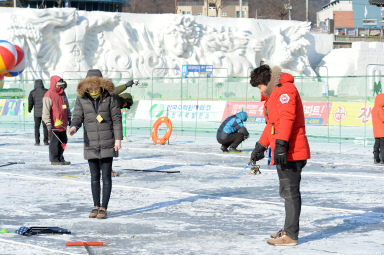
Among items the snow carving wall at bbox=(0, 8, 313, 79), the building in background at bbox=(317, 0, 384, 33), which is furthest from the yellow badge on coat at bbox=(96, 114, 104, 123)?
the building in background at bbox=(317, 0, 384, 33)

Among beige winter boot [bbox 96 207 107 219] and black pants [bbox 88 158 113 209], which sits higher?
black pants [bbox 88 158 113 209]

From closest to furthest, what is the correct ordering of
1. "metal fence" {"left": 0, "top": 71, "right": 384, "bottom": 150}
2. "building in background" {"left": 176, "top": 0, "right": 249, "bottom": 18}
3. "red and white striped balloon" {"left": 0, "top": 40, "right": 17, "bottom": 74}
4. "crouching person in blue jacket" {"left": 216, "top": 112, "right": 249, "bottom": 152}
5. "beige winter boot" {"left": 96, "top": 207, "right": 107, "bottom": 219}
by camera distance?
"beige winter boot" {"left": 96, "top": 207, "right": 107, "bottom": 219} < "crouching person in blue jacket" {"left": 216, "top": 112, "right": 249, "bottom": 152} < "red and white striped balloon" {"left": 0, "top": 40, "right": 17, "bottom": 74} < "metal fence" {"left": 0, "top": 71, "right": 384, "bottom": 150} < "building in background" {"left": 176, "top": 0, "right": 249, "bottom": 18}

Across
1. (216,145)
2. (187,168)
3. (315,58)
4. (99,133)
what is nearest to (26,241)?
(99,133)

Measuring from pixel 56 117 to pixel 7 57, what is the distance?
7499mm

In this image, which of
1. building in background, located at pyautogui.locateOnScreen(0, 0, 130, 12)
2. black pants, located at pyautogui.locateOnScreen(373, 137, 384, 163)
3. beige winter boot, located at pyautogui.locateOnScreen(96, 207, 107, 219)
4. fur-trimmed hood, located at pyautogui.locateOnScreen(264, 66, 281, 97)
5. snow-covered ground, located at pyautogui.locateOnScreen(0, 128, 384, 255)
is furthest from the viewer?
building in background, located at pyautogui.locateOnScreen(0, 0, 130, 12)

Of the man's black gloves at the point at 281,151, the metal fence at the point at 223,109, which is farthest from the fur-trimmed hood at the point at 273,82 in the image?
the metal fence at the point at 223,109

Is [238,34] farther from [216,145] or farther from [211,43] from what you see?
[216,145]

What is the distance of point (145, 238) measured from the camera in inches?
287

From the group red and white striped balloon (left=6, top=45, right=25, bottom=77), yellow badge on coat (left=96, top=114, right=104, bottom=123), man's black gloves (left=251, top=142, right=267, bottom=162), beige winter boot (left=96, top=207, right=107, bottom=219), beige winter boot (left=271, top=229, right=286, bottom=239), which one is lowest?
beige winter boot (left=96, top=207, right=107, bottom=219)

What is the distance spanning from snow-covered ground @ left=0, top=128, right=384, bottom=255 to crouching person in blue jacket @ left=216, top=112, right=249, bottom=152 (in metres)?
1.56

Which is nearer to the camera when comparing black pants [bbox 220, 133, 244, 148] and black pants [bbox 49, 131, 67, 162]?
black pants [bbox 49, 131, 67, 162]

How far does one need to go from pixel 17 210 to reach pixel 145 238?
7.90ft

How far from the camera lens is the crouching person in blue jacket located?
57.6 ft

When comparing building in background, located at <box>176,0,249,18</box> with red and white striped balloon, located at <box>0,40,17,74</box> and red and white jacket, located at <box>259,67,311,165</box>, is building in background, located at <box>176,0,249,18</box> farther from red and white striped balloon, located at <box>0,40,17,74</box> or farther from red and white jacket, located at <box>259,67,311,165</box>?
red and white jacket, located at <box>259,67,311,165</box>
